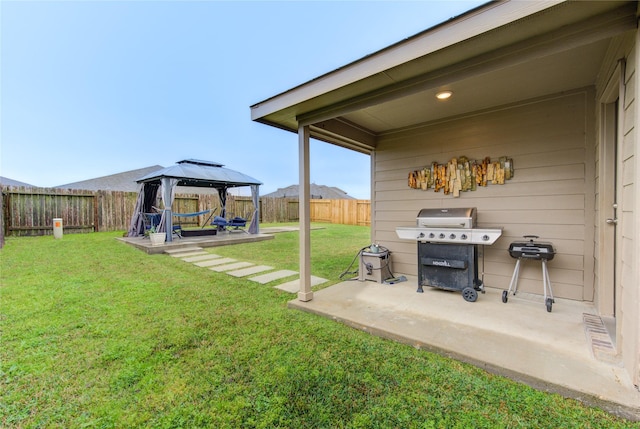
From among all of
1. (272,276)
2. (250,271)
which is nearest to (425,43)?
(272,276)

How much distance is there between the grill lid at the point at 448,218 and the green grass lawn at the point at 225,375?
1.54m

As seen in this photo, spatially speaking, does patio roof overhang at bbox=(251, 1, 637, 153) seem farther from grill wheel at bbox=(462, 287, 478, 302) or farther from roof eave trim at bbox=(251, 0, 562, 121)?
grill wheel at bbox=(462, 287, 478, 302)

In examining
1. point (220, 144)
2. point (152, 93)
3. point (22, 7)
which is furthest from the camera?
point (220, 144)

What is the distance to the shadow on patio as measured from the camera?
1523 millimetres

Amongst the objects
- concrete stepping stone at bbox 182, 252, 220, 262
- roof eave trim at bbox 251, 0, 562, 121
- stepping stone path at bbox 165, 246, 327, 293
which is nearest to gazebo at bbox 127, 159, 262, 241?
stepping stone path at bbox 165, 246, 327, 293

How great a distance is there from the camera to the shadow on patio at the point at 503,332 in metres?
1.52

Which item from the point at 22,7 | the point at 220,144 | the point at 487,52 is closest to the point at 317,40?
the point at 22,7

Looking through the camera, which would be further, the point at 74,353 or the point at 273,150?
the point at 273,150

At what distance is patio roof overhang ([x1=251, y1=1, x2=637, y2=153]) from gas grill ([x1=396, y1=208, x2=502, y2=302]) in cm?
131

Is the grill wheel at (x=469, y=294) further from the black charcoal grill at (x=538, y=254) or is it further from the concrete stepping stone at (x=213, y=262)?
the concrete stepping stone at (x=213, y=262)

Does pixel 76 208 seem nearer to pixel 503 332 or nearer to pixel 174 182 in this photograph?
pixel 174 182

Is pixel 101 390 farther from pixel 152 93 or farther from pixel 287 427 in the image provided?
pixel 152 93

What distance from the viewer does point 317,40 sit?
1248cm

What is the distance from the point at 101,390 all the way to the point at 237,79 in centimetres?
1826
